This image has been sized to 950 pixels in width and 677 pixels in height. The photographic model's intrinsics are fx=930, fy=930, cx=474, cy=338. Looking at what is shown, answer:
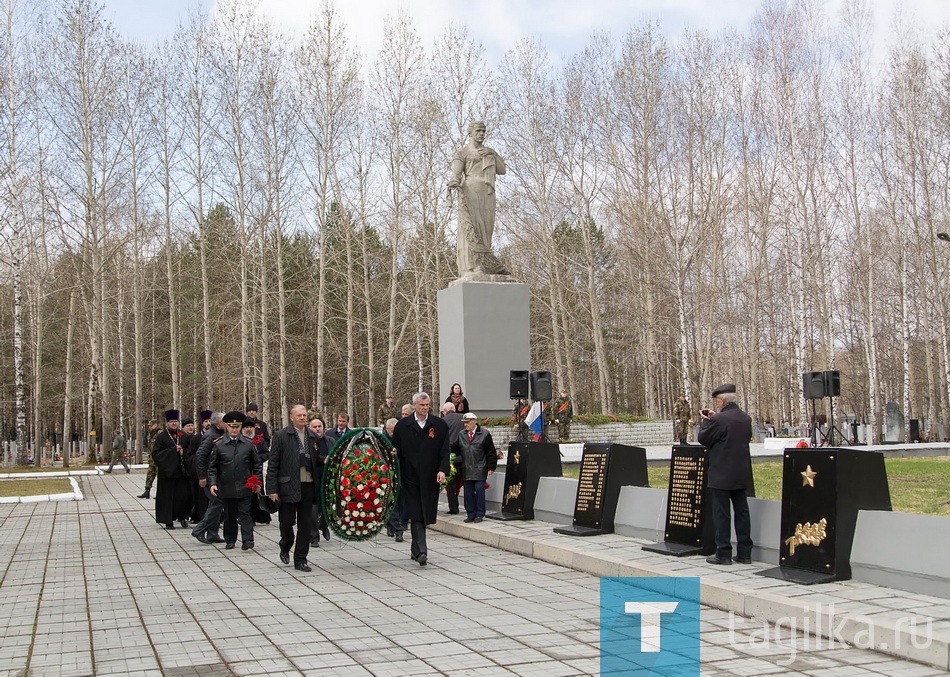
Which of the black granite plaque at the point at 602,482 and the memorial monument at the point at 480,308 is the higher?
the memorial monument at the point at 480,308

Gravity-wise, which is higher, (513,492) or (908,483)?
(513,492)

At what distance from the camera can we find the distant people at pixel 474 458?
43.6 ft

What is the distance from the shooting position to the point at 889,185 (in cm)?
3644

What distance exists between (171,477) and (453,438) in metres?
4.50

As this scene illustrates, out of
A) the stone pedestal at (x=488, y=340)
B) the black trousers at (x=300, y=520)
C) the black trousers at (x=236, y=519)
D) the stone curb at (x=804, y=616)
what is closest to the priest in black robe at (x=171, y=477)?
the black trousers at (x=236, y=519)

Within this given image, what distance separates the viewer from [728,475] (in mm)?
8812

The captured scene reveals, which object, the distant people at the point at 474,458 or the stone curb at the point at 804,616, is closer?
the stone curb at the point at 804,616

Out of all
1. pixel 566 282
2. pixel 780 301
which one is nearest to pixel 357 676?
pixel 566 282

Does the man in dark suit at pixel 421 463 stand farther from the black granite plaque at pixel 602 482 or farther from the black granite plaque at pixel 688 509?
the black granite plaque at pixel 688 509

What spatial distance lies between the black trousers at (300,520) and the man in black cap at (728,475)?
422 cm

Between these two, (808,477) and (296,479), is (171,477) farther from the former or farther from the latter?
(808,477)

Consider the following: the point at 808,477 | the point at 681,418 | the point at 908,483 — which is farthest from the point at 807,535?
the point at 681,418

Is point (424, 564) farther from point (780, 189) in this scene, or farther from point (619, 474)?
point (780, 189)

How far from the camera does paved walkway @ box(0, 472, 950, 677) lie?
19.9 ft
